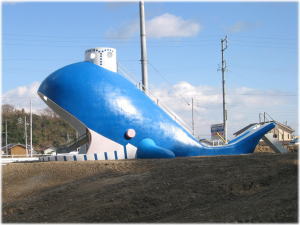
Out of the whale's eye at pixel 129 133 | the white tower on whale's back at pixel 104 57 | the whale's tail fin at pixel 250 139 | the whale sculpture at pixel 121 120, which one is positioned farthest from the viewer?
the white tower on whale's back at pixel 104 57

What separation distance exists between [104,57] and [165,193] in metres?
11.0

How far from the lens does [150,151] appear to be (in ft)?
69.3

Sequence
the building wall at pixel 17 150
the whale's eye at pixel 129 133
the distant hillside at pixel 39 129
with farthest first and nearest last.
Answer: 1. the distant hillside at pixel 39 129
2. the building wall at pixel 17 150
3. the whale's eye at pixel 129 133

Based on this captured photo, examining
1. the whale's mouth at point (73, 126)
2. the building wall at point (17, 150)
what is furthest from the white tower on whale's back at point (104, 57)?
the building wall at point (17, 150)

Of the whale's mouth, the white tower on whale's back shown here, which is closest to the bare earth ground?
the whale's mouth

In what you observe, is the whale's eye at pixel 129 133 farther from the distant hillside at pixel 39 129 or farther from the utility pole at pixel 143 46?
the distant hillside at pixel 39 129

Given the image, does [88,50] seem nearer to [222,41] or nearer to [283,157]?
[283,157]

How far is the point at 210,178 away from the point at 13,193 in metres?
7.62

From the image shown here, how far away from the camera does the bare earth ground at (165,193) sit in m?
11.2

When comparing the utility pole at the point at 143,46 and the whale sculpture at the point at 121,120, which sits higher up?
the utility pole at the point at 143,46

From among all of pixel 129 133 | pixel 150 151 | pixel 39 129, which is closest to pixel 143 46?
pixel 129 133

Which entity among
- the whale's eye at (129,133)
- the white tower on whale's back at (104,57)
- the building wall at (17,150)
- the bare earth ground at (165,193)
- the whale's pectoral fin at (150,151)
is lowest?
the building wall at (17,150)

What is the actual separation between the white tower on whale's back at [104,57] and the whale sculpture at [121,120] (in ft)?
2.59

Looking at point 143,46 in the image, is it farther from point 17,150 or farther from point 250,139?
point 17,150
